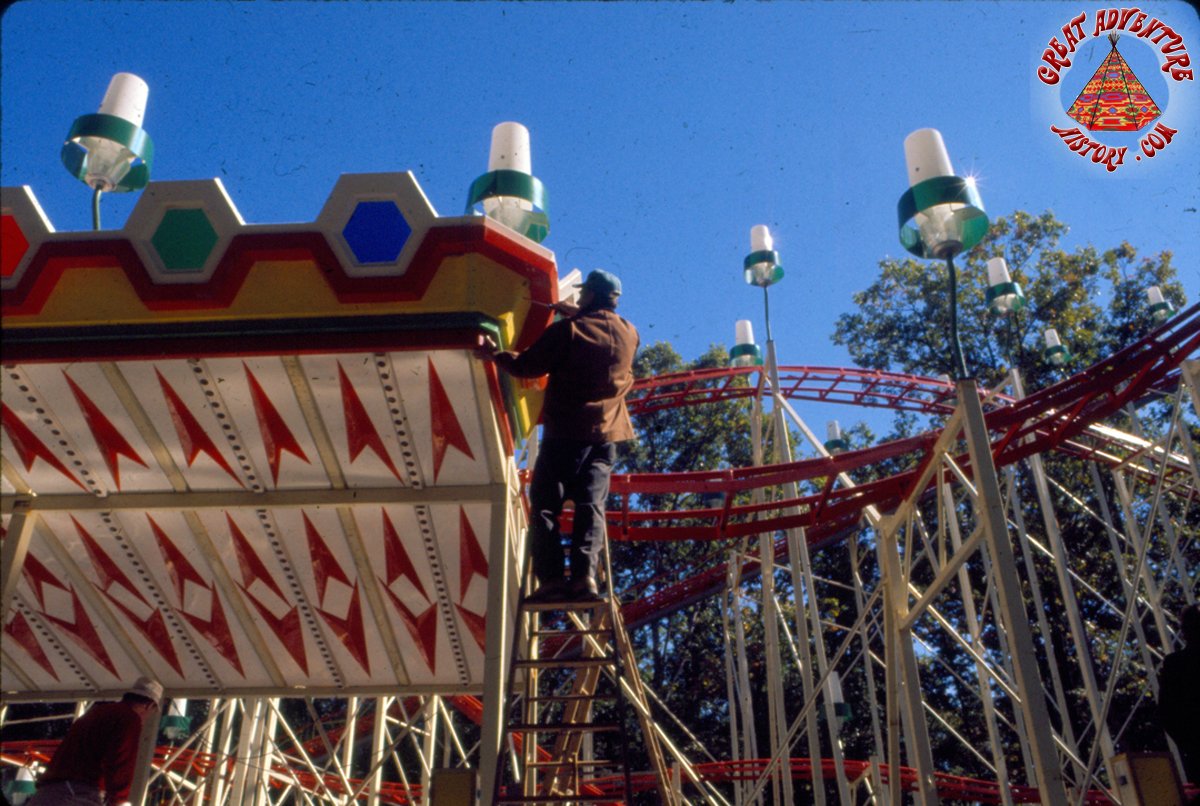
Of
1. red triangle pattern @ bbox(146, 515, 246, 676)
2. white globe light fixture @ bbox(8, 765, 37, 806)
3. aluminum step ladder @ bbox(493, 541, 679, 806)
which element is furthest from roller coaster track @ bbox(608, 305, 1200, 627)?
white globe light fixture @ bbox(8, 765, 37, 806)

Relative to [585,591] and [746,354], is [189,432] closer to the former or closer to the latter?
[585,591]

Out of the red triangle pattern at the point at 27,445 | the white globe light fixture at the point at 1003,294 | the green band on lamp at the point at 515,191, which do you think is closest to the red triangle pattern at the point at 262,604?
the red triangle pattern at the point at 27,445

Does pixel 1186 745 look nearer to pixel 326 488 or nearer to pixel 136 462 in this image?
pixel 326 488

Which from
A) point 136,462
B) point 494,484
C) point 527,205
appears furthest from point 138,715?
point 527,205

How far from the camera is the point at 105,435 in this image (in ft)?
16.5

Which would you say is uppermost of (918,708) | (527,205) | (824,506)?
(527,205)

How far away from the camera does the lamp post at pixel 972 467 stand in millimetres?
4266

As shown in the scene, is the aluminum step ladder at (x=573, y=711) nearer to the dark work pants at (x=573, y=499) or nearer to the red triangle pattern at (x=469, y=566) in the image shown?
the dark work pants at (x=573, y=499)

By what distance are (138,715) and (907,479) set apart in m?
5.59

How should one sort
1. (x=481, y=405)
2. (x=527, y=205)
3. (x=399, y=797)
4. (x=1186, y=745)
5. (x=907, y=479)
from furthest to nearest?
(x=399, y=797)
(x=907, y=479)
(x=527, y=205)
(x=481, y=405)
(x=1186, y=745)

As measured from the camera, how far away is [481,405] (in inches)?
187

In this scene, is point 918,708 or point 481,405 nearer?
point 481,405

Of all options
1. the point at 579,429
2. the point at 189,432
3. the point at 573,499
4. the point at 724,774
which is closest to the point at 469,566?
the point at 573,499

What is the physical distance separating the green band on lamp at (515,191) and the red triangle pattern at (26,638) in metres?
4.52
